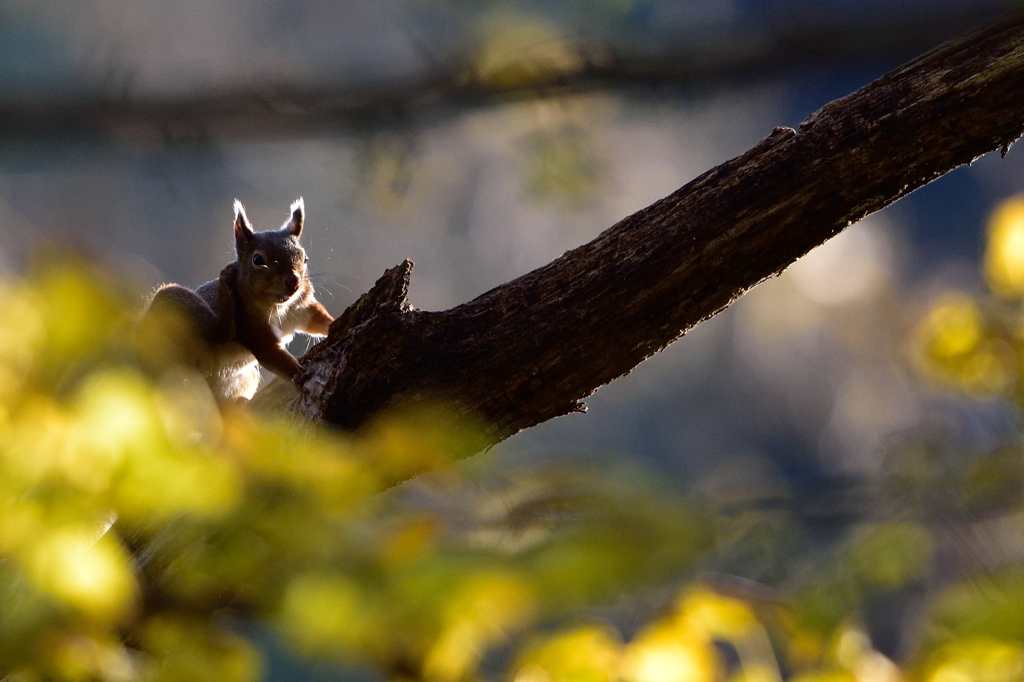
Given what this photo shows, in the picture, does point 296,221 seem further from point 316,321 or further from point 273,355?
point 273,355

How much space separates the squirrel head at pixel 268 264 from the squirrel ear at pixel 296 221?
0.24 feet

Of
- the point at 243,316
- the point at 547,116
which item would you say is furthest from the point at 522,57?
the point at 243,316

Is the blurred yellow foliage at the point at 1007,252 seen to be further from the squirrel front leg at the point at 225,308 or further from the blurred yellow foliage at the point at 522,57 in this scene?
the squirrel front leg at the point at 225,308

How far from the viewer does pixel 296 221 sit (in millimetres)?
4191

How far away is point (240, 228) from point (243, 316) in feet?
1.69

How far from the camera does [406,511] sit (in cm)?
171

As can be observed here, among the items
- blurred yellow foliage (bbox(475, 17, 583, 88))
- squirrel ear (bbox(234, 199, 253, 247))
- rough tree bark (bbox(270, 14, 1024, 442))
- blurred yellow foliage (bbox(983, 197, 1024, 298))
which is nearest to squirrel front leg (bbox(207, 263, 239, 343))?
squirrel ear (bbox(234, 199, 253, 247))

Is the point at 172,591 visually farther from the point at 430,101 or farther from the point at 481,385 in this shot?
the point at 430,101

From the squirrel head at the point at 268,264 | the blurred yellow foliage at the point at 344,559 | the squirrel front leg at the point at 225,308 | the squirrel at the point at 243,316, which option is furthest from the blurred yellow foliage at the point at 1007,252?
the squirrel front leg at the point at 225,308

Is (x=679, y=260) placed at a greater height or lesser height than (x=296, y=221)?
lesser

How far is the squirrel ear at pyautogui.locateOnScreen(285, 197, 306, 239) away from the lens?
4145 millimetres

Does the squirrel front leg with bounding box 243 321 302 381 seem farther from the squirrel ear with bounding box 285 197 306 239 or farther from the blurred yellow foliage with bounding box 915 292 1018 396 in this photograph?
the blurred yellow foliage with bounding box 915 292 1018 396

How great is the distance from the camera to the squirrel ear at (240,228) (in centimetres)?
387

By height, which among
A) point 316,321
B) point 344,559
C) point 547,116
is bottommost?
point 344,559
